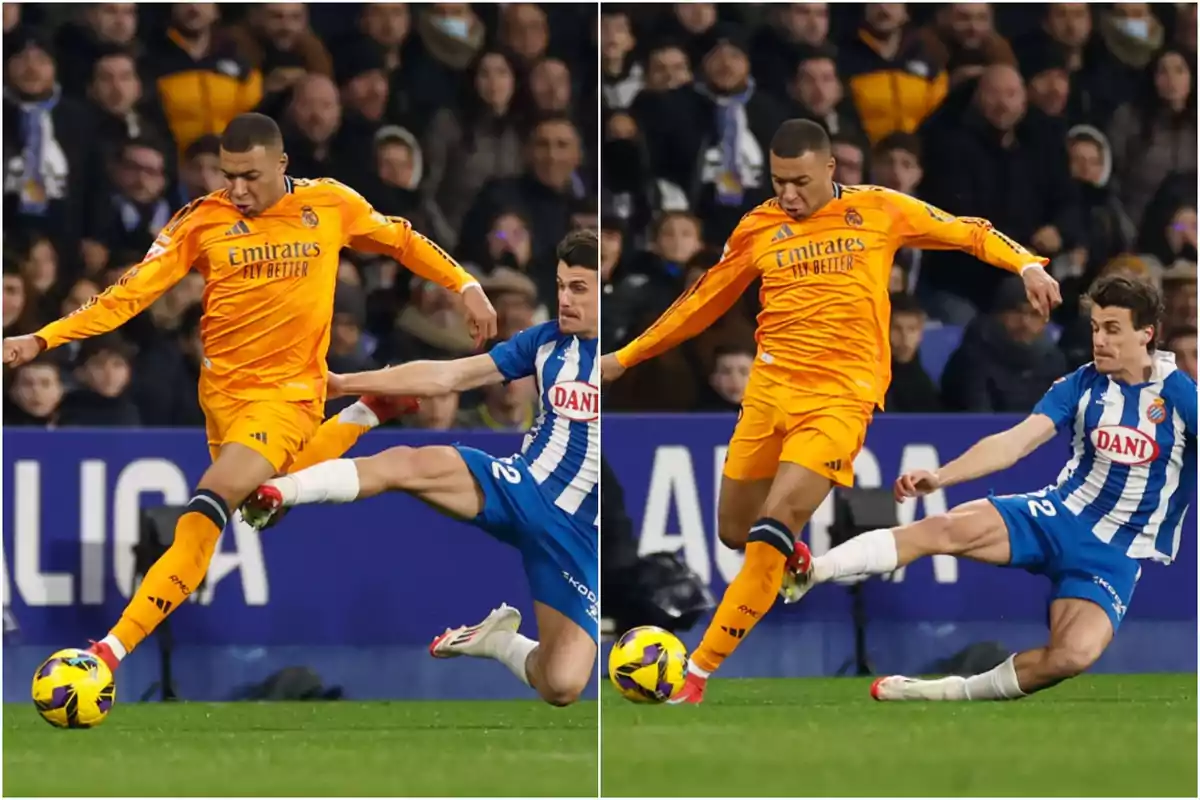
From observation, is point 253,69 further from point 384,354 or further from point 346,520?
point 346,520

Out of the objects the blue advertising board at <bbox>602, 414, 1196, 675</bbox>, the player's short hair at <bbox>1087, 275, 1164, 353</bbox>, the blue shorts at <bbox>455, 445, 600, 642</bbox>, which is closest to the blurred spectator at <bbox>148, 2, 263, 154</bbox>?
the blue shorts at <bbox>455, 445, 600, 642</bbox>

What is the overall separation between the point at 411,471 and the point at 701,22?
5.03 ft

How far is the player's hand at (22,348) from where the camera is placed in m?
4.77

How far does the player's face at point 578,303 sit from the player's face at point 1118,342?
1285 mm

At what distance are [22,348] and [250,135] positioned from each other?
29.0 inches

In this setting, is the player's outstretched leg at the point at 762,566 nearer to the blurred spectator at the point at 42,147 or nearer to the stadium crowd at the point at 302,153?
the stadium crowd at the point at 302,153

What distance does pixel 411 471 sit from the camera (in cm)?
A: 533

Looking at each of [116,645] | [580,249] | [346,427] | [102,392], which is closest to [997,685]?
[580,249]

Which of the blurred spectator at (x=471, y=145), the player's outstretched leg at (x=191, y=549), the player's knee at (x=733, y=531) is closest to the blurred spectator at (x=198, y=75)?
the blurred spectator at (x=471, y=145)

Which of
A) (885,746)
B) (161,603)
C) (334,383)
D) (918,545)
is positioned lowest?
(885,746)

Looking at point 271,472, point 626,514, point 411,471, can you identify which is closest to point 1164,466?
point 626,514

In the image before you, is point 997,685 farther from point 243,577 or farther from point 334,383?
point 243,577

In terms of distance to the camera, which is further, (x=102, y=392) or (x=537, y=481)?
(x=102, y=392)

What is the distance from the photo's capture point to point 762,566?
4.99 meters
